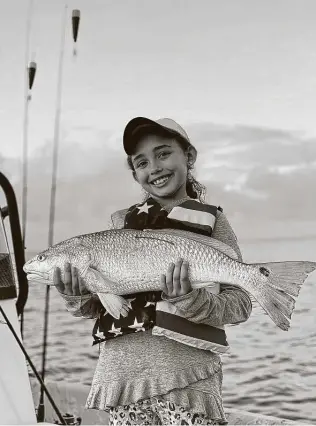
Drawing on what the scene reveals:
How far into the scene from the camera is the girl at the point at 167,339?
5.31 ft

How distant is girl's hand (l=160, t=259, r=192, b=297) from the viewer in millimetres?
1580

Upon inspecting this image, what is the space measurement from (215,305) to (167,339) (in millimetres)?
172

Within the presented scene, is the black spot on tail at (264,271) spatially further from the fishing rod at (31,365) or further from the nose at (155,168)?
the fishing rod at (31,365)

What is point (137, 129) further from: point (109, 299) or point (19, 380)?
point (19, 380)

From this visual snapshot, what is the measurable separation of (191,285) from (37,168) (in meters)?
1.38

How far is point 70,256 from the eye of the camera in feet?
5.65

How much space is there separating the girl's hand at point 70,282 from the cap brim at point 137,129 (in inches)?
16.3

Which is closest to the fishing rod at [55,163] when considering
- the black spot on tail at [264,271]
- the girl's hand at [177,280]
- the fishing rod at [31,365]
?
the fishing rod at [31,365]

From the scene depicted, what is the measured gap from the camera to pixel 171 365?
1.64m

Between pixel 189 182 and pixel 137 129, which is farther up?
pixel 137 129

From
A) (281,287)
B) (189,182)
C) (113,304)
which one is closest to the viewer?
(281,287)

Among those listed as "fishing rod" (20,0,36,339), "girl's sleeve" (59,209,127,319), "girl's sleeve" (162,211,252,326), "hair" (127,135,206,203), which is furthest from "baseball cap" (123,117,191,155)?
"fishing rod" (20,0,36,339)

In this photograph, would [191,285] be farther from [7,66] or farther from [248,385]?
[7,66]

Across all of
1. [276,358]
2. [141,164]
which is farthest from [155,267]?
[276,358]
